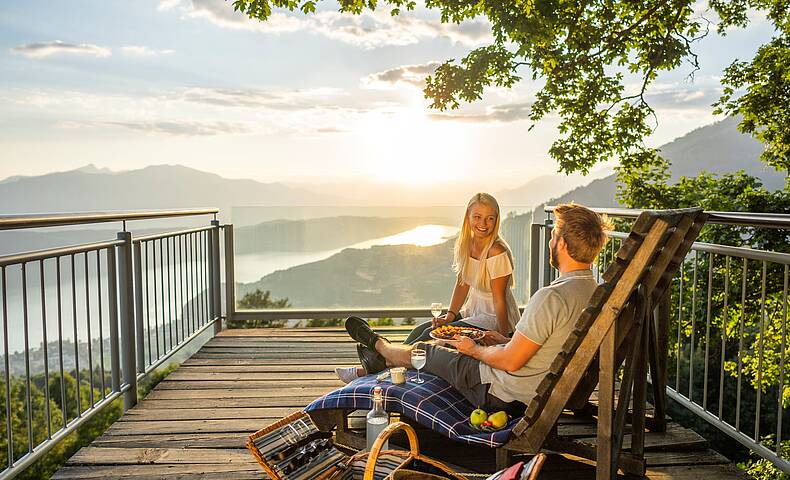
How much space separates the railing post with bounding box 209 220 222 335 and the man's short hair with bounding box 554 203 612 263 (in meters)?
4.20

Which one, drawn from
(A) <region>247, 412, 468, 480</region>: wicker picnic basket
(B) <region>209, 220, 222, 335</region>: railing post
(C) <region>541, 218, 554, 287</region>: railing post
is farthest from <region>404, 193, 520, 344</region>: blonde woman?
(B) <region>209, 220, 222, 335</region>: railing post

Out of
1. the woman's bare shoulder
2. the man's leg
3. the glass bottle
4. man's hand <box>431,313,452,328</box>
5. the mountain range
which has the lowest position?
the glass bottle

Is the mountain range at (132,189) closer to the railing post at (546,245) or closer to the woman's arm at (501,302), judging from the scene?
A: the railing post at (546,245)

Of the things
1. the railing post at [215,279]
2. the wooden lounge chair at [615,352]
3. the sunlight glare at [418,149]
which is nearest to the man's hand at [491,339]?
the wooden lounge chair at [615,352]

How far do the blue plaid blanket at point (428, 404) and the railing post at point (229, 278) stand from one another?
10.8 feet

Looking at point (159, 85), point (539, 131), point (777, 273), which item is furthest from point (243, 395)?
point (159, 85)

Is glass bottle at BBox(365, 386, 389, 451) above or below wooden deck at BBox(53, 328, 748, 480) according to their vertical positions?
above

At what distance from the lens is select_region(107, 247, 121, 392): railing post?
→ 3555 mm

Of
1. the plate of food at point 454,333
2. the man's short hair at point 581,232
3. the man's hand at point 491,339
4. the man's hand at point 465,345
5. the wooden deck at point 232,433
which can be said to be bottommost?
the wooden deck at point 232,433

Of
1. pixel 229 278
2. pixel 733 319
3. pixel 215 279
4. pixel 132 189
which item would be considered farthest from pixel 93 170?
pixel 733 319

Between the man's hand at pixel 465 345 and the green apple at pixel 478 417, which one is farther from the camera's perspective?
the man's hand at pixel 465 345

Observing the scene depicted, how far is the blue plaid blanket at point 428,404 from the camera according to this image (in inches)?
103

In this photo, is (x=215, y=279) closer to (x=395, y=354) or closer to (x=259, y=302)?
(x=259, y=302)

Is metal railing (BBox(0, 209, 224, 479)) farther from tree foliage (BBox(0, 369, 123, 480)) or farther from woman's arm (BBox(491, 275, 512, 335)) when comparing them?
tree foliage (BBox(0, 369, 123, 480))
